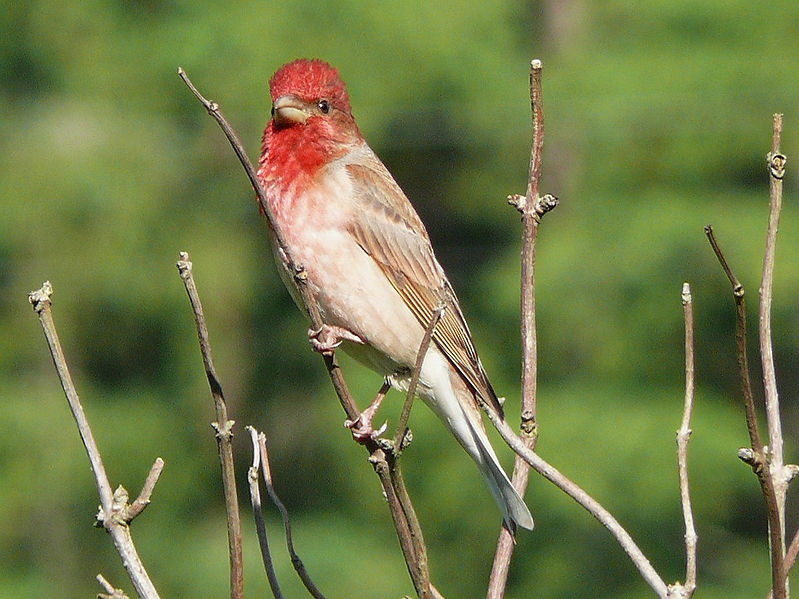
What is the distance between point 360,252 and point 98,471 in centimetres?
236

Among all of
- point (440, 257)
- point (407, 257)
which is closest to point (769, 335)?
point (407, 257)

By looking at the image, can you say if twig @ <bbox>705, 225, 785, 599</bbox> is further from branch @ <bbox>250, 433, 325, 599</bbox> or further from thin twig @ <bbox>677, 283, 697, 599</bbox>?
branch @ <bbox>250, 433, 325, 599</bbox>

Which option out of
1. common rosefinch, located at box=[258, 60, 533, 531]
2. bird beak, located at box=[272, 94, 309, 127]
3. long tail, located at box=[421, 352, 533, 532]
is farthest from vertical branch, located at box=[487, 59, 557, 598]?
bird beak, located at box=[272, 94, 309, 127]

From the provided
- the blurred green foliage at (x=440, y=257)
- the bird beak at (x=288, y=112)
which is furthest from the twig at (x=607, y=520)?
the blurred green foliage at (x=440, y=257)

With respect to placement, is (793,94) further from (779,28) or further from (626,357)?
(626,357)

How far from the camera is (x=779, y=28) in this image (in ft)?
43.7

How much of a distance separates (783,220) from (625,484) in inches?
113

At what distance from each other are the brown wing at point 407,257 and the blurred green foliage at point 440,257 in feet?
22.8

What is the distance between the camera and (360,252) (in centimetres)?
471

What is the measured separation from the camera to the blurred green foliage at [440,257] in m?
12.5

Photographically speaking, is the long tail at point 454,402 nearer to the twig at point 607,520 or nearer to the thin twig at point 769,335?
the twig at point 607,520

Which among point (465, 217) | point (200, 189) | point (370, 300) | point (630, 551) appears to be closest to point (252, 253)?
point (200, 189)

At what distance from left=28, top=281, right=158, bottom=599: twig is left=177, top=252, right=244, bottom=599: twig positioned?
156 mm

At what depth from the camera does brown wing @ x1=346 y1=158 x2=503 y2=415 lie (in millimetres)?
4777
